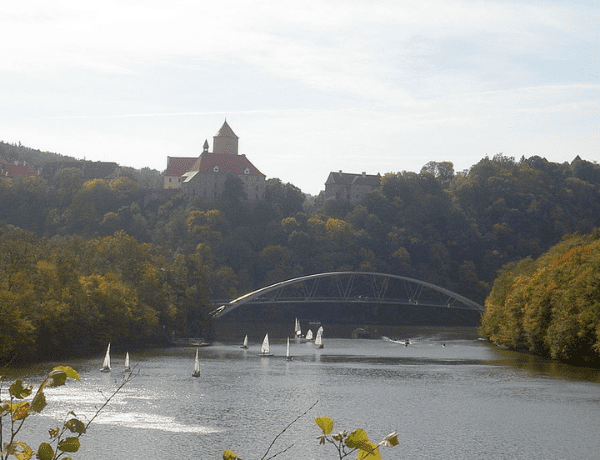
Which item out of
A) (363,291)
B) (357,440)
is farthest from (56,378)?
(363,291)

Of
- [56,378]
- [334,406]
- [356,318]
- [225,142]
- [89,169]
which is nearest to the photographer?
[56,378]

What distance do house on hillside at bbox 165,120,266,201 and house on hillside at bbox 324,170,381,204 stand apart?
16.2m

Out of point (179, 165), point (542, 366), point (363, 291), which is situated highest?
point (179, 165)

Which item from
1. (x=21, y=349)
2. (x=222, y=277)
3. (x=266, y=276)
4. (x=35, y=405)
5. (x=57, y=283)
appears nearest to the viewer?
(x=35, y=405)

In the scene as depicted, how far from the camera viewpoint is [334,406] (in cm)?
4781

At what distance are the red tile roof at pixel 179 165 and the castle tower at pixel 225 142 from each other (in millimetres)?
5073

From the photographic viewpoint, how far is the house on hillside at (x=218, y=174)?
514 feet

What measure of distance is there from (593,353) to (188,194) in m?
103

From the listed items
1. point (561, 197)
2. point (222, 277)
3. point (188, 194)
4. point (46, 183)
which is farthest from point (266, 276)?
point (561, 197)

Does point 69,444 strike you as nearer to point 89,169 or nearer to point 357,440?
point 357,440

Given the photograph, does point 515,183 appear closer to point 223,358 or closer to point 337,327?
point 337,327

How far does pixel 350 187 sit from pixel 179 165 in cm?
3277

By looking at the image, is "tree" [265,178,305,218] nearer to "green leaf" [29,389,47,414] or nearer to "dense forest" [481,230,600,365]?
"dense forest" [481,230,600,365]

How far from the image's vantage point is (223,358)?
7250 cm
